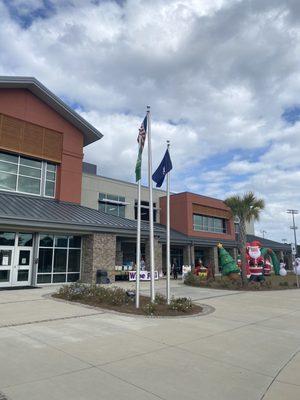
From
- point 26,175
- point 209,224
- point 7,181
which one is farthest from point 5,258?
point 209,224

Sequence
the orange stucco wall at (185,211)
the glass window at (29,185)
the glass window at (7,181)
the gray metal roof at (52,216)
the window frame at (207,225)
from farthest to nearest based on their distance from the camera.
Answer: the window frame at (207,225) < the orange stucco wall at (185,211) < the glass window at (29,185) < the glass window at (7,181) < the gray metal roof at (52,216)

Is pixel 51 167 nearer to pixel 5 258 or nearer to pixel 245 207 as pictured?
pixel 5 258

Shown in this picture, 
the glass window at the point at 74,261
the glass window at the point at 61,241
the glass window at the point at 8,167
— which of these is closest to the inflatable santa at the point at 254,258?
the glass window at the point at 74,261

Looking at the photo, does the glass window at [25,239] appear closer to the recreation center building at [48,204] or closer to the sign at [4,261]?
the recreation center building at [48,204]

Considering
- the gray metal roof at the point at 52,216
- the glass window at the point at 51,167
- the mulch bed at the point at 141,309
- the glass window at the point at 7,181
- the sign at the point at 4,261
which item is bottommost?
the mulch bed at the point at 141,309

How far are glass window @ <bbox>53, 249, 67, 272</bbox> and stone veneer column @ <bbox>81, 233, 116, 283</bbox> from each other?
1.14 meters

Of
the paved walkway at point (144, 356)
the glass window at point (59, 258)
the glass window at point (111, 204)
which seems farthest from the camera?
the glass window at point (111, 204)

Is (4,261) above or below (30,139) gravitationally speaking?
below

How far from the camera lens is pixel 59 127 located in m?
26.8

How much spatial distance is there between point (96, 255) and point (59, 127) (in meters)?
10.3

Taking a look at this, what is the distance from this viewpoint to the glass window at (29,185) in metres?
24.3

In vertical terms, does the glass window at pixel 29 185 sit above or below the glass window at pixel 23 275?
above

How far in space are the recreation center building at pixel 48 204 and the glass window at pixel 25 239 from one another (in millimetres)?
55

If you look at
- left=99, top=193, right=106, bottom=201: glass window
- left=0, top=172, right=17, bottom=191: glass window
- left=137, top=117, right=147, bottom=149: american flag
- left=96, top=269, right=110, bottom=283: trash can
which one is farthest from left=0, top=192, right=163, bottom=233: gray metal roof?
left=137, top=117, right=147, bottom=149: american flag
